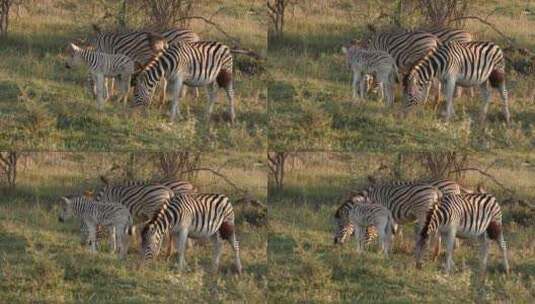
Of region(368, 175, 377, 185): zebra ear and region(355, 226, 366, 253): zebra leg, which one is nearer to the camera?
region(355, 226, 366, 253): zebra leg

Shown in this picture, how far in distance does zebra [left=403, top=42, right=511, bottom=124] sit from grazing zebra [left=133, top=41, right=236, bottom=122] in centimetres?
217

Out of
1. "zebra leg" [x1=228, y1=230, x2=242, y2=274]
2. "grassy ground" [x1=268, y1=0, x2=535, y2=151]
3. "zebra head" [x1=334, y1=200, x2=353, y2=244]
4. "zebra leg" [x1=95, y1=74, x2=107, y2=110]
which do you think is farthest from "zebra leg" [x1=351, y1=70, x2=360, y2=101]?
"zebra leg" [x1=95, y1=74, x2=107, y2=110]

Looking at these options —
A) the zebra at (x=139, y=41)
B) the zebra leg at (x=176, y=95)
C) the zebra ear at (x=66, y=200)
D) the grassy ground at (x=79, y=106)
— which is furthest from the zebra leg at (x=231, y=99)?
the zebra ear at (x=66, y=200)

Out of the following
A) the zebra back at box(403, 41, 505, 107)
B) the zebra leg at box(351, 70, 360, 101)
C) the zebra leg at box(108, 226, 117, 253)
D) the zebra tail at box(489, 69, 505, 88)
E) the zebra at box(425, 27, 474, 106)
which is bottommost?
the zebra leg at box(108, 226, 117, 253)

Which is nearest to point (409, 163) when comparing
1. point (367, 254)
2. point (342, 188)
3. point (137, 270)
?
point (342, 188)

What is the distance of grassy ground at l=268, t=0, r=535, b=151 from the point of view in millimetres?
25094

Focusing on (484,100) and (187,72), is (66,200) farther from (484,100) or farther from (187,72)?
(484,100)

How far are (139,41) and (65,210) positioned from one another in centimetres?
224

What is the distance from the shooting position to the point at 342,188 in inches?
1049

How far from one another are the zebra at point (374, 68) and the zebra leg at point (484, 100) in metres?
1.09

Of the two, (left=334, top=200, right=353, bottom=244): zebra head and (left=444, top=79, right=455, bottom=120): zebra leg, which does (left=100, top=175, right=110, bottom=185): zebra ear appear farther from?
(left=444, top=79, right=455, bottom=120): zebra leg

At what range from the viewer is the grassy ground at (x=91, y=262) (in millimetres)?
24156

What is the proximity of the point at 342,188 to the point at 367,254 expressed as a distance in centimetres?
206

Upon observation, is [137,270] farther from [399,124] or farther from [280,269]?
[399,124]
